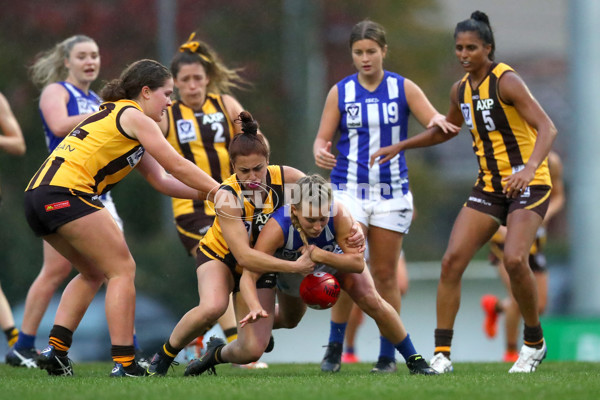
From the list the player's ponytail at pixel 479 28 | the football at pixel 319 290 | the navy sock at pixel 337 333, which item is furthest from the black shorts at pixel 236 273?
the player's ponytail at pixel 479 28

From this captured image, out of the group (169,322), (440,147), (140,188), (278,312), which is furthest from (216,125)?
(440,147)

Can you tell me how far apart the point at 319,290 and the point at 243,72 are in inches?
453

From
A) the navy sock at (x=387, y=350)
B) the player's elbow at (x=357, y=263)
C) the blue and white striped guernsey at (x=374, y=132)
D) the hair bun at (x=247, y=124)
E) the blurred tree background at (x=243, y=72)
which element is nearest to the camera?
the player's elbow at (x=357, y=263)

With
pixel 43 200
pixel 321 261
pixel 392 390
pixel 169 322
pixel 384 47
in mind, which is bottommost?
pixel 169 322

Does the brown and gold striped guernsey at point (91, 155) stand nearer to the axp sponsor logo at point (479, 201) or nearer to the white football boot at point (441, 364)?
the axp sponsor logo at point (479, 201)

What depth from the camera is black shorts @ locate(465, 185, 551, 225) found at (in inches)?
248

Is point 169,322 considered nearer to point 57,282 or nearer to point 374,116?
point 57,282

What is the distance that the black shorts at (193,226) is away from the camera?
23.4ft

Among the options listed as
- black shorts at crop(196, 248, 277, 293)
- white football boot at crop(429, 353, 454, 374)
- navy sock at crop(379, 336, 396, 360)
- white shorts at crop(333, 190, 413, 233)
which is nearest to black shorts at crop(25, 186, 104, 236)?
black shorts at crop(196, 248, 277, 293)

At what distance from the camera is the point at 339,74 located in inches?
683

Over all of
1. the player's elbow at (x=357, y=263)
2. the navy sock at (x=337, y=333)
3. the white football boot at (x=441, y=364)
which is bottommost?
the white football boot at (x=441, y=364)

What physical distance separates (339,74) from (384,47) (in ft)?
34.5

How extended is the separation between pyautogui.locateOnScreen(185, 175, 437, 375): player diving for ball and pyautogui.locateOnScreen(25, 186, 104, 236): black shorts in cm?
96

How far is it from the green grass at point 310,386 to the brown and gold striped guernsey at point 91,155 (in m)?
1.08
